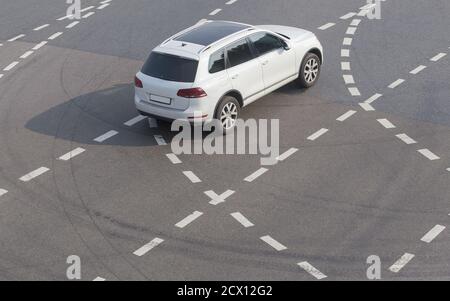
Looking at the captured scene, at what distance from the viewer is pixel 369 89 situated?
55.2 ft

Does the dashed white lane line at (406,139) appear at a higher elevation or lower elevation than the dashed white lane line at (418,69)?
lower

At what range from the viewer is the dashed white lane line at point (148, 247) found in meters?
11.5

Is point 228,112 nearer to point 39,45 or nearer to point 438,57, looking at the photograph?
point 438,57

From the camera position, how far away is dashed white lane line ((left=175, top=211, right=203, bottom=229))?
1220 cm

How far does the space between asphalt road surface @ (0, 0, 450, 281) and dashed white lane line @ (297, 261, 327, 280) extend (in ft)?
0.08

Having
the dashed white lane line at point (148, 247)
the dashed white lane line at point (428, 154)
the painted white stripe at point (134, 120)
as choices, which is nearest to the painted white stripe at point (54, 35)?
the painted white stripe at point (134, 120)

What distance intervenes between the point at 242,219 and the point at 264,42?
4918 mm

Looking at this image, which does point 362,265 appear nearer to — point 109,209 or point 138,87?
point 109,209

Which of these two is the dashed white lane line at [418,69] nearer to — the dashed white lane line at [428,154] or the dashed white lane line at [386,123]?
the dashed white lane line at [386,123]

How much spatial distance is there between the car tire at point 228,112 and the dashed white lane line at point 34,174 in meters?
3.36

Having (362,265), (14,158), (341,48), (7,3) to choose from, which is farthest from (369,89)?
(7,3)

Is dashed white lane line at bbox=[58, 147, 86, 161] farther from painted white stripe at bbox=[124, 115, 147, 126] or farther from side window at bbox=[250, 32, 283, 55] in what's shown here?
side window at bbox=[250, 32, 283, 55]

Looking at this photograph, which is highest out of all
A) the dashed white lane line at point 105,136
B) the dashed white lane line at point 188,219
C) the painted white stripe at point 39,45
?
the painted white stripe at point 39,45

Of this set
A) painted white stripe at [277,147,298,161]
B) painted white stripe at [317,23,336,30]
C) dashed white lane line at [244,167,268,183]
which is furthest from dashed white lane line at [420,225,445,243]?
painted white stripe at [317,23,336,30]
